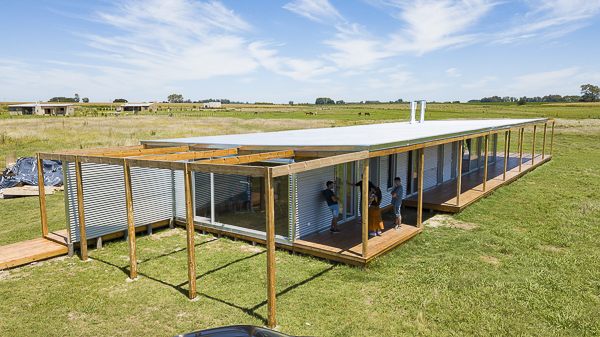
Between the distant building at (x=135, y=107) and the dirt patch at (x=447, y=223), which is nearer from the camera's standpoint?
the dirt patch at (x=447, y=223)

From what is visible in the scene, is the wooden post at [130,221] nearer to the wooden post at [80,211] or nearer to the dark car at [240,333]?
the wooden post at [80,211]

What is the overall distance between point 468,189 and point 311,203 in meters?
8.59

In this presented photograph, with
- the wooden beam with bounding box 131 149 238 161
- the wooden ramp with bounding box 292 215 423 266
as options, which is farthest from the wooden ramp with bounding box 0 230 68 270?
the wooden ramp with bounding box 292 215 423 266

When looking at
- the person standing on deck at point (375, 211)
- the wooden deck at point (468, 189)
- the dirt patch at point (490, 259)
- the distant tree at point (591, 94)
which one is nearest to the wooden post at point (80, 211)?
the person standing on deck at point (375, 211)

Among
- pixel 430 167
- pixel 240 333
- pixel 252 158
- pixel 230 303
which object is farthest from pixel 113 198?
pixel 430 167

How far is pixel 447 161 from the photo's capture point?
16750 mm

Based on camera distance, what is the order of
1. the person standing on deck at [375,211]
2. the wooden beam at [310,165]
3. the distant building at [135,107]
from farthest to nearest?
the distant building at [135,107] < the person standing on deck at [375,211] < the wooden beam at [310,165]

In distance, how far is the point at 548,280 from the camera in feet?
23.9

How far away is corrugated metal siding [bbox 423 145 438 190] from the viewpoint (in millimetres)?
14867

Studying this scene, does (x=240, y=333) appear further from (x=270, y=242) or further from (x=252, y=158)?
→ (x=252, y=158)

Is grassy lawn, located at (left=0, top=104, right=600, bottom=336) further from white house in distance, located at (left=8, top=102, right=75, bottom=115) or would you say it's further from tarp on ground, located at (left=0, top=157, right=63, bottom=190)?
white house in distance, located at (left=8, top=102, right=75, bottom=115)

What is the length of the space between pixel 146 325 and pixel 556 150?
32973 mm

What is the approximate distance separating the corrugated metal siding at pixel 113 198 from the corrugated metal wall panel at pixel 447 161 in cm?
1159

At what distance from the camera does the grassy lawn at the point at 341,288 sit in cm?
588
